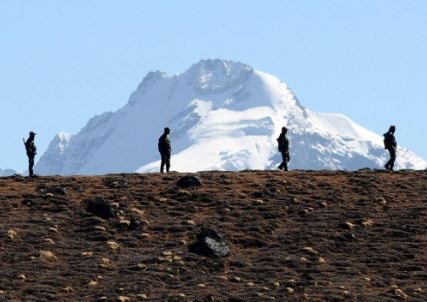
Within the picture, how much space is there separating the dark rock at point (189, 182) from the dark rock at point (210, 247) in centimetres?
877

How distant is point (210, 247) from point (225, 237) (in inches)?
92.0

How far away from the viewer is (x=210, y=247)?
5369 cm

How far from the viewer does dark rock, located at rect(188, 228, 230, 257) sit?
5366 centimetres

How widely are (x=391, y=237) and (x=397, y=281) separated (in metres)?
5.78

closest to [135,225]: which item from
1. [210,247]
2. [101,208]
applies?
[101,208]

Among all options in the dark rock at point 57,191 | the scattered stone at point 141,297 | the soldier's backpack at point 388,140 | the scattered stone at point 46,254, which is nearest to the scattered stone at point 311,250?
the scattered stone at point 141,297

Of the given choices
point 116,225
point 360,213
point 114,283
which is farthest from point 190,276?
point 360,213

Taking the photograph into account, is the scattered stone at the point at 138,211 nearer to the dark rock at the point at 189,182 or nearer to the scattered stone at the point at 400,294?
the dark rock at the point at 189,182

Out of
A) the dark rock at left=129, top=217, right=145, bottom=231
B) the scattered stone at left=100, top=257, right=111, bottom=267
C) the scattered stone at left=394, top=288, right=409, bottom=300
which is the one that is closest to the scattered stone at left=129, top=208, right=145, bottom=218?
the dark rock at left=129, top=217, right=145, bottom=231

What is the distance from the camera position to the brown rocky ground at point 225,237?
4956 cm

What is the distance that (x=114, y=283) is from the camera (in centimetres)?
4962

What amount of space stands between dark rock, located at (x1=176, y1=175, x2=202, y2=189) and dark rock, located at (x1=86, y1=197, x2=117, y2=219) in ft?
17.3

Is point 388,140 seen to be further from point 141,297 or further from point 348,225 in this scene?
point 141,297

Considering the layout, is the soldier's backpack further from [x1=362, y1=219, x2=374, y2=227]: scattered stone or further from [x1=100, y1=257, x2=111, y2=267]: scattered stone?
[x1=100, y1=257, x2=111, y2=267]: scattered stone
